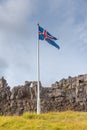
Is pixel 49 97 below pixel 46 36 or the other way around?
below

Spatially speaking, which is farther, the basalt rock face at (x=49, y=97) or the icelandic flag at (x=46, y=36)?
the basalt rock face at (x=49, y=97)

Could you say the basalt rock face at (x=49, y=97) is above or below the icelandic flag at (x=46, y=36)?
below

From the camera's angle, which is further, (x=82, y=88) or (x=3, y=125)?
(x=82, y=88)

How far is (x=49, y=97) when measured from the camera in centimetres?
4444

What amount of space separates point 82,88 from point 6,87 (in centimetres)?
1110

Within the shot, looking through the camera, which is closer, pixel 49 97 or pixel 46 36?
pixel 46 36

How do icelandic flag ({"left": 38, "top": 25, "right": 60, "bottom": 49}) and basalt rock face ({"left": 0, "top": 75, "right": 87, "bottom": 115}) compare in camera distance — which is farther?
basalt rock face ({"left": 0, "top": 75, "right": 87, "bottom": 115})

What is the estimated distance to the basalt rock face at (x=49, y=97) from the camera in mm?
43781

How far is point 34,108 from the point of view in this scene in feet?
144

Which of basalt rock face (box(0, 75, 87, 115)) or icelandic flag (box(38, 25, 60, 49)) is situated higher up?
icelandic flag (box(38, 25, 60, 49))

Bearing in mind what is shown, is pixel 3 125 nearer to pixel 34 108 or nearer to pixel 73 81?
pixel 34 108

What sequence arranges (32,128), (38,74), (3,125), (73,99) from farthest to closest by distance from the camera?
1. (73,99)
2. (38,74)
3. (3,125)
4. (32,128)

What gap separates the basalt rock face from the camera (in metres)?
43.8

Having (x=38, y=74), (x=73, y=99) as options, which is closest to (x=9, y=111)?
(x=73, y=99)
